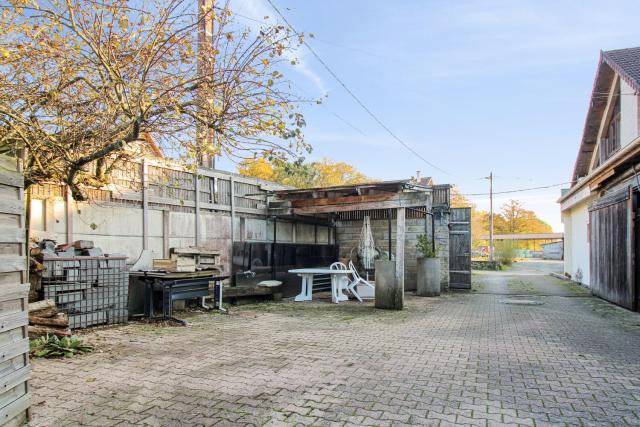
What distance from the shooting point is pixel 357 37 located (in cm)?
1000

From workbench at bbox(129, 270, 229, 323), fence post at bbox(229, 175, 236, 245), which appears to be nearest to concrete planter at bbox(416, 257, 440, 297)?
fence post at bbox(229, 175, 236, 245)

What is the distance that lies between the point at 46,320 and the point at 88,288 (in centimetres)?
98

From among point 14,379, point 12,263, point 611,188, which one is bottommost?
point 14,379

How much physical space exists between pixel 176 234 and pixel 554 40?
974 centimetres

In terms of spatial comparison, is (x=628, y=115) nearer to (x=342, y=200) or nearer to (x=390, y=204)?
(x=390, y=204)

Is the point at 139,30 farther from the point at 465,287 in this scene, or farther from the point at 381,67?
the point at 465,287

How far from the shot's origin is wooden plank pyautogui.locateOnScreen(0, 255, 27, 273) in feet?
8.51

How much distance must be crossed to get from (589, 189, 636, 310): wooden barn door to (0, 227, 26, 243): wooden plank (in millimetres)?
9284

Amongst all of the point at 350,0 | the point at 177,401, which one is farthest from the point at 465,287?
the point at 177,401

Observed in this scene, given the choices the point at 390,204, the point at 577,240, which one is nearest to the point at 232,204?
the point at 390,204

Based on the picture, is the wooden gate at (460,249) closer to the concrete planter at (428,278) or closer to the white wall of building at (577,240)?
the concrete planter at (428,278)

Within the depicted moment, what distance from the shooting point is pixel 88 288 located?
5883mm

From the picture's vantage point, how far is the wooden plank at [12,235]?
263 cm

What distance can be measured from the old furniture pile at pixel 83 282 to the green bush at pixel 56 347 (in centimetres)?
80
